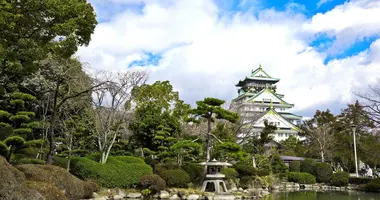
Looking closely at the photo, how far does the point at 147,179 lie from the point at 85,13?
9.58 m

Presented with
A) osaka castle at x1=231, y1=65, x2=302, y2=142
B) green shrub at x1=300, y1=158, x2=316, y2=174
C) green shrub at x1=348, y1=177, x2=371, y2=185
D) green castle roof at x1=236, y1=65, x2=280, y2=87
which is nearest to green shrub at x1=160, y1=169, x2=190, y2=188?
green shrub at x1=300, y1=158, x2=316, y2=174

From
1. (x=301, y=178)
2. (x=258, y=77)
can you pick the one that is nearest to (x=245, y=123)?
(x=301, y=178)

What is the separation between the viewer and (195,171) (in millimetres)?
20047

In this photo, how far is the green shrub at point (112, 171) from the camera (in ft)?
55.0

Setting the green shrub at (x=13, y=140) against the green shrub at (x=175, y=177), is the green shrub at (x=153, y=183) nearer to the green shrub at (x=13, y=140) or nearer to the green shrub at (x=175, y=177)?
the green shrub at (x=175, y=177)

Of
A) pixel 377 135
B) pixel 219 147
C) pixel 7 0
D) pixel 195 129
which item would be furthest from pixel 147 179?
pixel 377 135

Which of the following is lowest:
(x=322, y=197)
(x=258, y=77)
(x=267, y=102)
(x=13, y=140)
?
(x=322, y=197)

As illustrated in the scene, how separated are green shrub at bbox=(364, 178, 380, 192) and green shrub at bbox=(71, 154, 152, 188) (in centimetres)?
1461

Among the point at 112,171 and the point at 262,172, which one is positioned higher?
the point at 262,172

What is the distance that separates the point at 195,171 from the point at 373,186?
39.3 feet

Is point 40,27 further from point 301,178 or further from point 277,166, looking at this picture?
point 301,178

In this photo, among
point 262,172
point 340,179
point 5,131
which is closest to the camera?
point 5,131

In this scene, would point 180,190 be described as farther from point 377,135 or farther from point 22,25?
point 377,135

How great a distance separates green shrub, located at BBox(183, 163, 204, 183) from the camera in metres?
19.9
